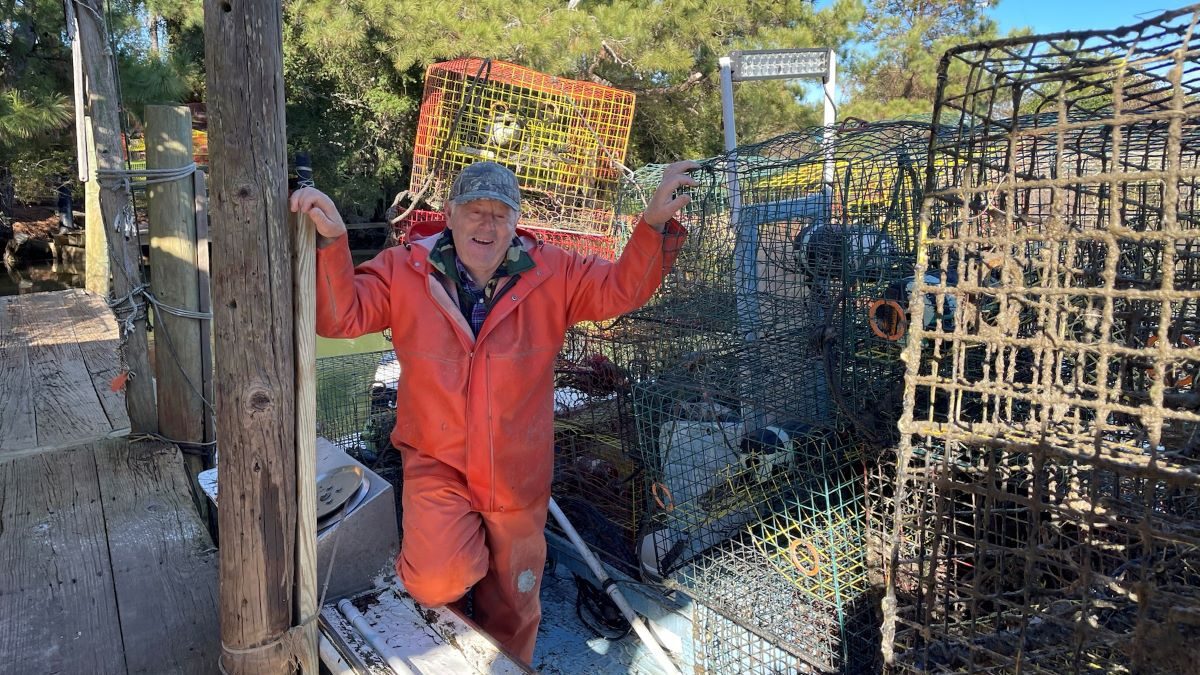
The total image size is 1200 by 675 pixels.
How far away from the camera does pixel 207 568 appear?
109 inches

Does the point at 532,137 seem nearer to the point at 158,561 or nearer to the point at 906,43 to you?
the point at 158,561

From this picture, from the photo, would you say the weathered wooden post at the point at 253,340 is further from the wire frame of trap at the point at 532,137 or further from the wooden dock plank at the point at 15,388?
the wire frame of trap at the point at 532,137

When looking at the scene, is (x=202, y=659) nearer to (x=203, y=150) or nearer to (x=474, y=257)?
(x=474, y=257)

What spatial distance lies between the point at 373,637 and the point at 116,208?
2.62 meters

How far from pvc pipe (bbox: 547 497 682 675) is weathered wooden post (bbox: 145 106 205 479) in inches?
71.1

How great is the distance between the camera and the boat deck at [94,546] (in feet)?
7.67

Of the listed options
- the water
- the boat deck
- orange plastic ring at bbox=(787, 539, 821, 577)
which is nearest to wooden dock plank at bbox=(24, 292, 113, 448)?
the boat deck

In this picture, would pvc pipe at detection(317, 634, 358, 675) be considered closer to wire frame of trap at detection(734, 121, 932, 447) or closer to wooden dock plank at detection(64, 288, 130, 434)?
wire frame of trap at detection(734, 121, 932, 447)

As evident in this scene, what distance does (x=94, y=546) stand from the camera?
287 cm

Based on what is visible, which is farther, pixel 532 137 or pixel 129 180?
pixel 532 137

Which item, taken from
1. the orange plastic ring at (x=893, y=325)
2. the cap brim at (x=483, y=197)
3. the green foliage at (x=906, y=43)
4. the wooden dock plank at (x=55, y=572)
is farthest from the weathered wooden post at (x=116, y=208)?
the green foliage at (x=906, y=43)

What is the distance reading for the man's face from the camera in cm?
250

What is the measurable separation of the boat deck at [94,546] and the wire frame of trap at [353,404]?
107 centimetres

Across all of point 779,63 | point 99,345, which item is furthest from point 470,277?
point 99,345
